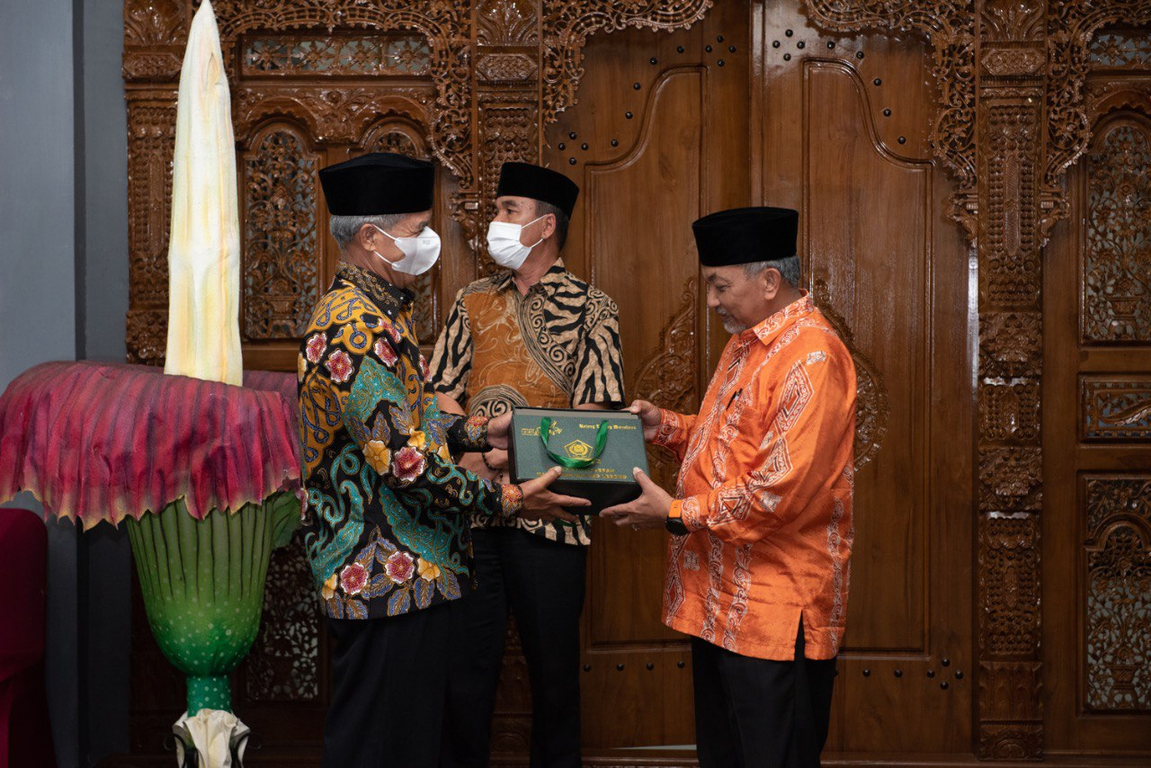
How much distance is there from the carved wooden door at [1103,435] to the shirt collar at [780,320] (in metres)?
1.59

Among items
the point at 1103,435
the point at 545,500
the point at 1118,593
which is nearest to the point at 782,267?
the point at 545,500

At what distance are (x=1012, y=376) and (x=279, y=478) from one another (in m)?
2.23

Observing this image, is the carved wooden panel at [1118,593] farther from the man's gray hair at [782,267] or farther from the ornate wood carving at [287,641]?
the ornate wood carving at [287,641]

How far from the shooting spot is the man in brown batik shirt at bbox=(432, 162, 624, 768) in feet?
9.48

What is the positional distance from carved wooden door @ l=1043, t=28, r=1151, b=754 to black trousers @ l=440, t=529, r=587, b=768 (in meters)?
1.61

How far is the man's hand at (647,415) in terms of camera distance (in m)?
2.64

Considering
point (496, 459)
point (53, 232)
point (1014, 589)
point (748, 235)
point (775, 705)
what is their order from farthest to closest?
point (1014, 589)
point (53, 232)
point (496, 459)
point (748, 235)
point (775, 705)

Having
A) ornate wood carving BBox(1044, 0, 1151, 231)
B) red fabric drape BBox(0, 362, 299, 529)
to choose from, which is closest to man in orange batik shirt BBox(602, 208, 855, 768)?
red fabric drape BBox(0, 362, 299, 529)

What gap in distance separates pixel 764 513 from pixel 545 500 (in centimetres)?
46

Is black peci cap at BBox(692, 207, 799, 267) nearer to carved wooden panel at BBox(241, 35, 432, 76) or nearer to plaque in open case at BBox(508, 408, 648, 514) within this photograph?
plaque in open case at BBox(508, 408, 648, 514)

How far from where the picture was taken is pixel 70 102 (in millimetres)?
3305

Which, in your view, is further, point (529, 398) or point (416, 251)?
point (529, 398)

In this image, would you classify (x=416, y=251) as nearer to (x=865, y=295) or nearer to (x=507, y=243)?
(x=507, y=243)

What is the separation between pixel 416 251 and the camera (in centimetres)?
221
